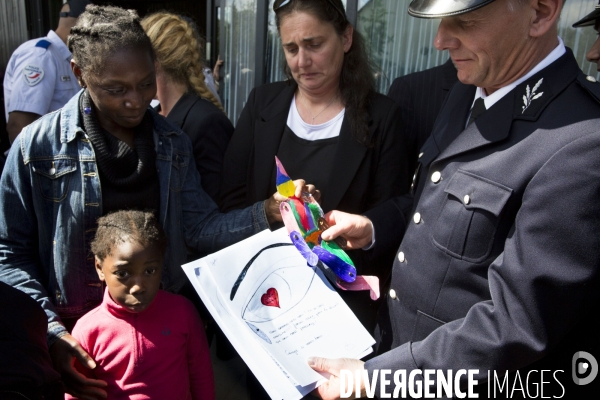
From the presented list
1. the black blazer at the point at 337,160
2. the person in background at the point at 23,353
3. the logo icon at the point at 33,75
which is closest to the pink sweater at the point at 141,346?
the person in background at the point at 23,353

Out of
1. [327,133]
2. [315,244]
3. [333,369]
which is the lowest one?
[333,369]

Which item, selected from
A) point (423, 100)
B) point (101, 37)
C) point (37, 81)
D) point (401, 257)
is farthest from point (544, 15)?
point (37, 81)

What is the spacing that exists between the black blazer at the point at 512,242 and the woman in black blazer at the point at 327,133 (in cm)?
53

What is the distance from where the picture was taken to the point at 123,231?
162cm

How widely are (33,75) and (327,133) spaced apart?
8.87 feet

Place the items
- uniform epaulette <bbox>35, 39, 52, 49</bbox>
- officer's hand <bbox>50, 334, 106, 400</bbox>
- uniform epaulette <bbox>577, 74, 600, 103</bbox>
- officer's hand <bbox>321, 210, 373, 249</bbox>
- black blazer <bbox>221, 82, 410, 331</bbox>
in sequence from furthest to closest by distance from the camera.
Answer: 1. uniform epaulette <bbox>35, 39, 52, 49</bbox>
2. black blazer <bbox>221, 82, 410, 331</bbox>
3. officer's hand <bbox>321, 210, 373, 249</bbox>
4. officer's hand <bbox>50, 334, 106, 400</bbox>
5. uniform epaulette <bbox>577, 74, 600, 103</bbox>

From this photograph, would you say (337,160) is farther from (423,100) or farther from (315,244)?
(423,100)

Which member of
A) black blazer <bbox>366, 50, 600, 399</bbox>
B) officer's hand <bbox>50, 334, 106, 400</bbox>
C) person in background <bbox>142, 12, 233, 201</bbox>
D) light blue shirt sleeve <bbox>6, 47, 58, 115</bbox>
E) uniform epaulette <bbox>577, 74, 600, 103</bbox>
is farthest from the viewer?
light blue shirt sleeve <bbox>6, 47, 58, 115</bbox>

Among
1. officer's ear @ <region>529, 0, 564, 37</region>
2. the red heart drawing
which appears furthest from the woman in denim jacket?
officer's ear @ <region>529, 0, 564, 37</region>

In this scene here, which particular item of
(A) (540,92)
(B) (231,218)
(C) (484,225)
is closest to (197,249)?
(B) (231,218)

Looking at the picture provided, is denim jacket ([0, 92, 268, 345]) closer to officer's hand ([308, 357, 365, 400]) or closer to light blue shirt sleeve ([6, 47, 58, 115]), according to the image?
officer's hand ([308, 357, 365, 400])

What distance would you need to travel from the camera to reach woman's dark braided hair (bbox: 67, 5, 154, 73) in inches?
63.3

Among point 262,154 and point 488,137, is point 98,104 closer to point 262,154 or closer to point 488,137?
point 262,154

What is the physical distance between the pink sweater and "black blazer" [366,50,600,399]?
706 millimetres
